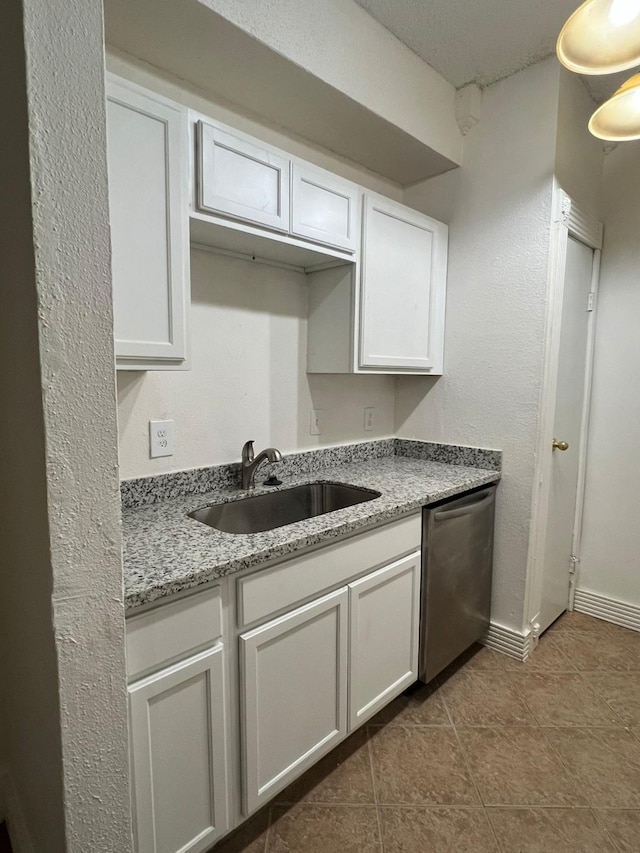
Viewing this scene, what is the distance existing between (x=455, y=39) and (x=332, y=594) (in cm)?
210

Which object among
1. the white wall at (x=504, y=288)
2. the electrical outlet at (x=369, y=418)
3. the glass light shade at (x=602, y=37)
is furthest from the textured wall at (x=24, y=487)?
the white wall at (x=504, y=288)

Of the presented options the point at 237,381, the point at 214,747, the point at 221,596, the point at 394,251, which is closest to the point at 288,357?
the point at 237,381

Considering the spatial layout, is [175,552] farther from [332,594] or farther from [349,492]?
[349,492]

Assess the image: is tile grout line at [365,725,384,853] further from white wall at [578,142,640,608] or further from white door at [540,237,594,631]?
white wall at [578,142,640,608]

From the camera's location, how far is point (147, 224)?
120cm

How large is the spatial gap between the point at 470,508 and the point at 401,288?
3.28 feet

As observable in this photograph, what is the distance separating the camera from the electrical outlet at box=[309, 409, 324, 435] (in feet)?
6.88

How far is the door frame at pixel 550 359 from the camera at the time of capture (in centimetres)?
191

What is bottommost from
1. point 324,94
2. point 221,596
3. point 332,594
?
point 332,594

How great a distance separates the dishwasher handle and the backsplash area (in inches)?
6.0

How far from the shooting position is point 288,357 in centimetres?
197

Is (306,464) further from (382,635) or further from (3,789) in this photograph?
(3,789)

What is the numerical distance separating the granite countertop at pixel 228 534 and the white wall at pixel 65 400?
15cm

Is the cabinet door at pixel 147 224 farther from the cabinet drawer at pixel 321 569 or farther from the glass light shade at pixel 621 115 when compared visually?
the glass light shade at pixel 621 115
